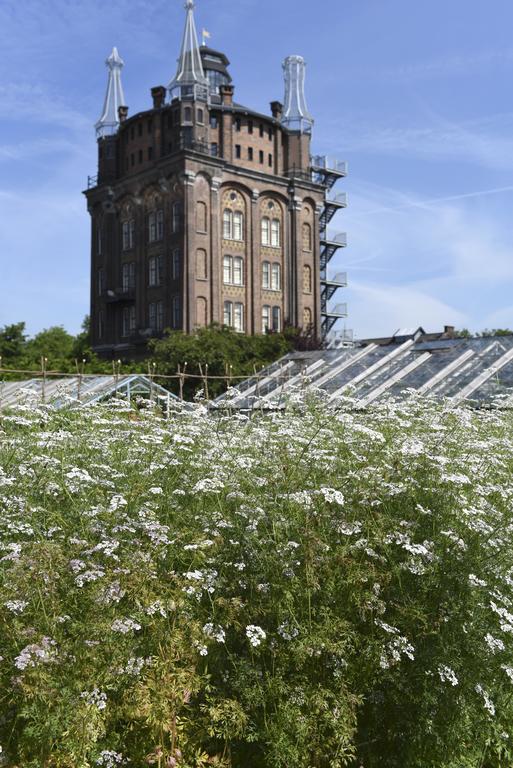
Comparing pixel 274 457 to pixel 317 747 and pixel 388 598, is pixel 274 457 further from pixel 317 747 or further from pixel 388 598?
pixel 317 747

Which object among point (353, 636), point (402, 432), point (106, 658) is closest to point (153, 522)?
point (106, 658)

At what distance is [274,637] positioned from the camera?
491 cm

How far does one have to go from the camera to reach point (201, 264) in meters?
45.8

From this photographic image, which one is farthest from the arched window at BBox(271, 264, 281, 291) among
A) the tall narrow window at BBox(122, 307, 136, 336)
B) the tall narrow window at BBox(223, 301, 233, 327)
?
the tall narrow window at BBox(122, 307, 136, 336)

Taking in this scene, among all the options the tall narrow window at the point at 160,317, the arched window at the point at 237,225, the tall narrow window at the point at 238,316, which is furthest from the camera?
the arched window at the point at 237,225

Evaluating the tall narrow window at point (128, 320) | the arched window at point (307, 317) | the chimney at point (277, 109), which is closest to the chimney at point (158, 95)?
the chimney at point (277, 109)

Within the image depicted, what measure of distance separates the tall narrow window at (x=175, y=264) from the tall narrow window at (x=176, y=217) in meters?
1.25

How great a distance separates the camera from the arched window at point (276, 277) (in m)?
49.8

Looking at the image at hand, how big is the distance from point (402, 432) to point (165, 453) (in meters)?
2.39

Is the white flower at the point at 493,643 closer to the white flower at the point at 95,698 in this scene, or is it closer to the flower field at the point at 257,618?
the flower field at the point at 257,618

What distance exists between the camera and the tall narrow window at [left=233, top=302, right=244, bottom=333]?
155 feet

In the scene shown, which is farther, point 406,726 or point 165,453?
point 165,453

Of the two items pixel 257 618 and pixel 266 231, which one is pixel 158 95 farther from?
pixel 257 618

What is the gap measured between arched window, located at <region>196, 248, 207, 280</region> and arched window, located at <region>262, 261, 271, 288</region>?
4739 millimetres
